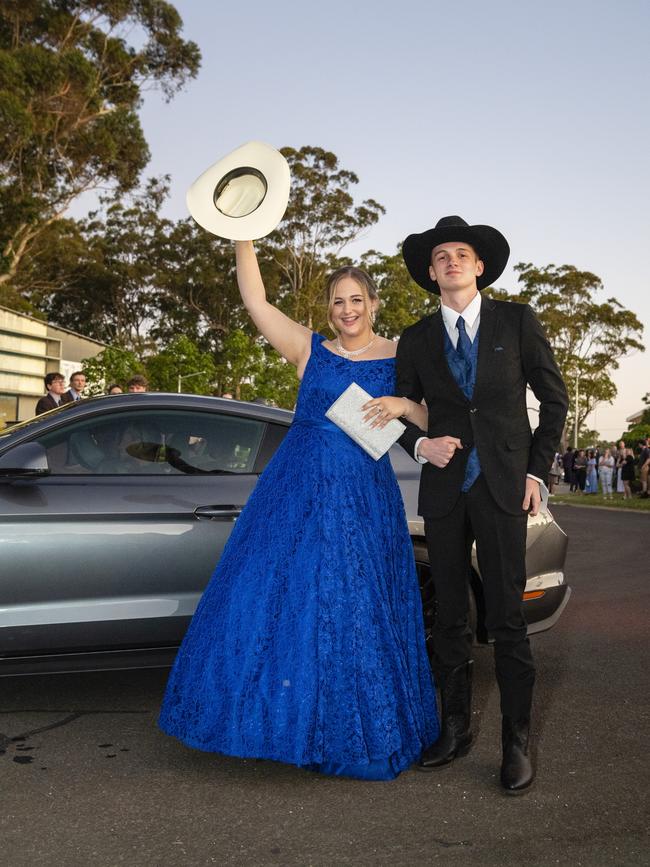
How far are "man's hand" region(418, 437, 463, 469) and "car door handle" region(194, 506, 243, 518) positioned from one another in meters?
1.07

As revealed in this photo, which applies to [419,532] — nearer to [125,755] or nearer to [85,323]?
[125,755]

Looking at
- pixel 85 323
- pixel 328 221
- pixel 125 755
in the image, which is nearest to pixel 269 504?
pixel 125 755

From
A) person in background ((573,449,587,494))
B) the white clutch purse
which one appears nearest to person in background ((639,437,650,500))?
person in background ((573,449,587,494))

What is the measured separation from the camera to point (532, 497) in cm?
338

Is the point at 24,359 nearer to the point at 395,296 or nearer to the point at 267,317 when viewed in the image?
the point at 395,296

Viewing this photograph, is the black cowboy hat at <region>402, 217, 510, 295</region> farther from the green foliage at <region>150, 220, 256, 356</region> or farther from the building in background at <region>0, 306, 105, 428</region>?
the green foliage at <region>150, 220, 256, 356</region>

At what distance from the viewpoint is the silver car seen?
3.89 meters

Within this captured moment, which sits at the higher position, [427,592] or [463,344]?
[463,344]

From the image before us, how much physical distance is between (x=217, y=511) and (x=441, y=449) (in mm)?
1209

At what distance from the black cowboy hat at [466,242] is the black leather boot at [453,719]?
155 centimetres

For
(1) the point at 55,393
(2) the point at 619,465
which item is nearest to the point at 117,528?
(1) the point at 55,393

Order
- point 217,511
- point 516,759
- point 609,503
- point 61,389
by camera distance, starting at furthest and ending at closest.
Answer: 1. point 609,503
2. point 61,389
3. point 217,511
4. point 516,759

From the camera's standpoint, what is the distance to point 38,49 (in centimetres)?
2381

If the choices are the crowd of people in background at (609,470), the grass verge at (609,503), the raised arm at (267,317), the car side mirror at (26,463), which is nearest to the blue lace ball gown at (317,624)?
the raised arm at (267,317)
